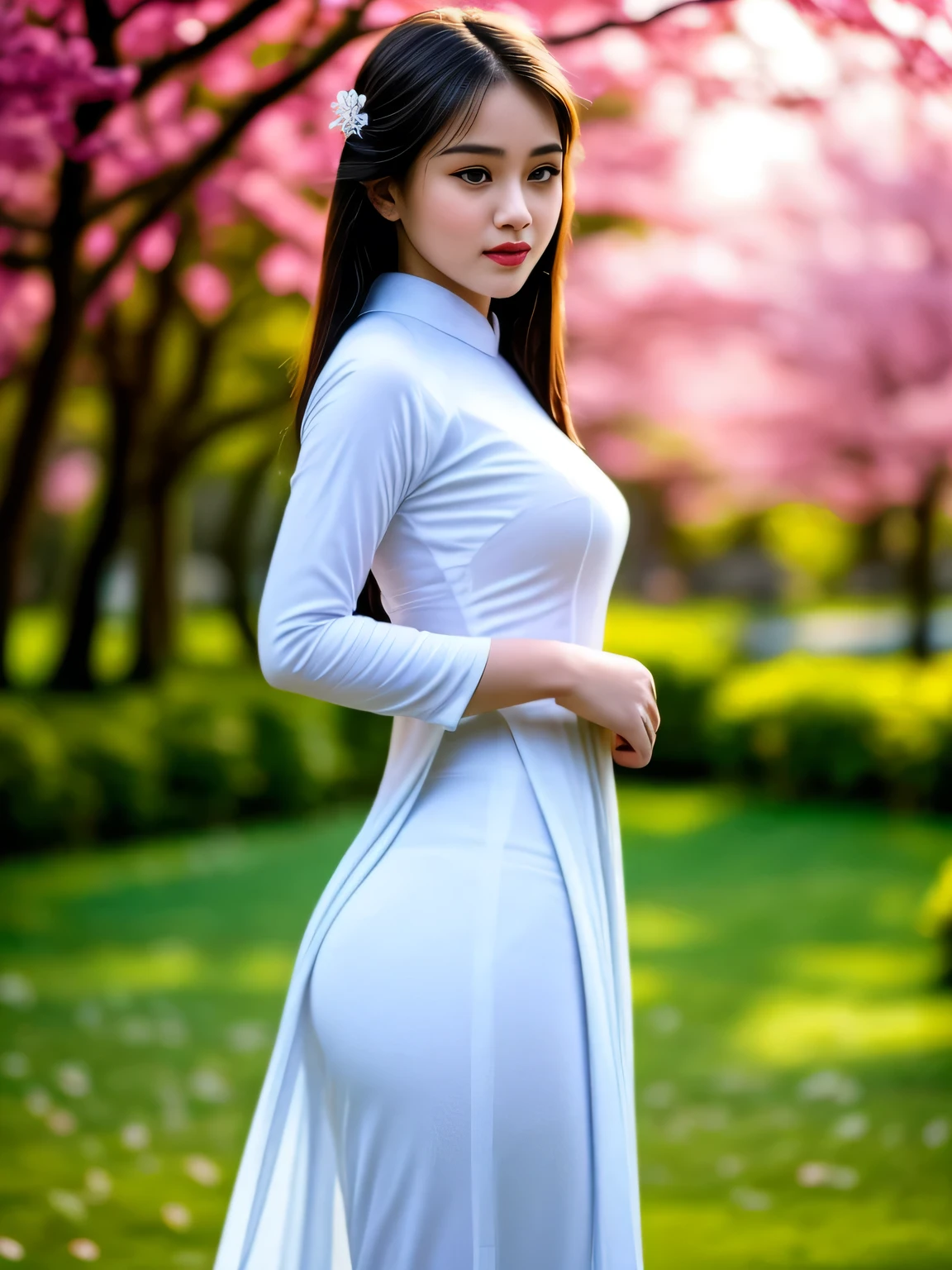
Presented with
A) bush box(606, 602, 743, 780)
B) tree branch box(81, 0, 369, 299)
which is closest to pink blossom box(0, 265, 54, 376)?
tree branch box(81, 0, 369, 299)

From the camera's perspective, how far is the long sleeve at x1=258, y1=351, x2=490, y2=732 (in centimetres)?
140

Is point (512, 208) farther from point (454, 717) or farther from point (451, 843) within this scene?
point (451, 843)

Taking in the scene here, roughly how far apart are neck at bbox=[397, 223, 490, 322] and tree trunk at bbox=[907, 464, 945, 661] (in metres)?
9.04

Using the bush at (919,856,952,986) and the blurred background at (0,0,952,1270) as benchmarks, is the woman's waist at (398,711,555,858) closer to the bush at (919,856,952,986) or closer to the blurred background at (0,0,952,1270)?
the blurred background at (0,0,952,1270)

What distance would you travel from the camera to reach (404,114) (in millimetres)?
1490

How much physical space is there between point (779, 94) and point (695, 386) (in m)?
7.33

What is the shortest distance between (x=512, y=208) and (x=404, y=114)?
148 millimetres

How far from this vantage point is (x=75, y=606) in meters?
8.18

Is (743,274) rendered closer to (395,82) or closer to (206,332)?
(206,332)

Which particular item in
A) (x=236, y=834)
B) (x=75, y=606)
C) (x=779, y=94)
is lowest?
(x=236, y=834)

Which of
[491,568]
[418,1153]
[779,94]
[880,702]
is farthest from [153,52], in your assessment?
[880,702]

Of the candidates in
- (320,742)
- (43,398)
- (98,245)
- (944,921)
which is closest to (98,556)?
(320,742)

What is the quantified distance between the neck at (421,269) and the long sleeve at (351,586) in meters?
0.22

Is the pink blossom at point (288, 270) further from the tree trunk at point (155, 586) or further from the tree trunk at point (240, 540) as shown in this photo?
the tree trunk at point (240, 540)
